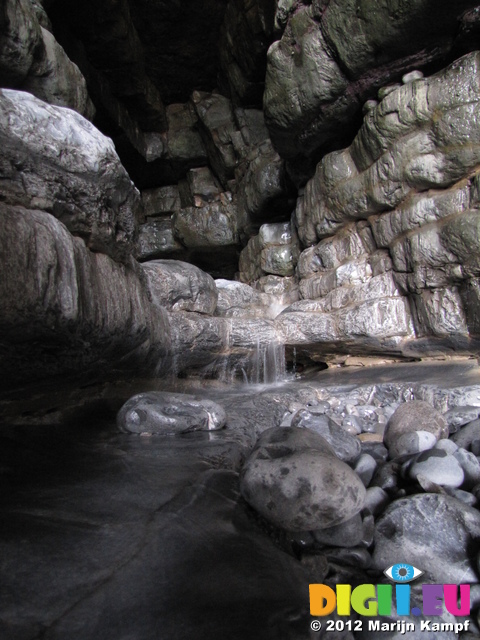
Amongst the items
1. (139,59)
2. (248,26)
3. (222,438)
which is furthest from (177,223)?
(222,438)

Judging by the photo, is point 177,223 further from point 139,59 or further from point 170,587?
point 170,587

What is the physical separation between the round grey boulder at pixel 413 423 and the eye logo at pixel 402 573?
55.5 inches

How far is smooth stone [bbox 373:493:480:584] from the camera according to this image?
1774 millimetres

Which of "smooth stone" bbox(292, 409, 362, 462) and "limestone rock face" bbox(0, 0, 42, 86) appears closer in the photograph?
"smooth stone" bbox(292, 409, 362, 462)

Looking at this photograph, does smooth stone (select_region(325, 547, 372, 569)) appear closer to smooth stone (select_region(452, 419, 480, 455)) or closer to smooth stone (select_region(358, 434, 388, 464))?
smooth stone (select_region(358, 434, 388, 464))

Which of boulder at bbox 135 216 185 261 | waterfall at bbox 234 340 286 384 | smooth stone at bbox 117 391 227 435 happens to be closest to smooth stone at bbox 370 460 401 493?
smooth stone at bbox 117 391 227 435

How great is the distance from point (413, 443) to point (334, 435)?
62 centimetres

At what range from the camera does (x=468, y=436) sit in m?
3.17

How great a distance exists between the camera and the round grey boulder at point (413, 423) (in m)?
3.32

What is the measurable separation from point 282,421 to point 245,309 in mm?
4652

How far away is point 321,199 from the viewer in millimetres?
8078

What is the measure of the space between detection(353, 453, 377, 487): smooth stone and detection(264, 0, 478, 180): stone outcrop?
19.9ft

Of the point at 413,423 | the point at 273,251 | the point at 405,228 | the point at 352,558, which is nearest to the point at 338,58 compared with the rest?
the point at 405,228

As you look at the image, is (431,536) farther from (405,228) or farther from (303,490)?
(405,228)
